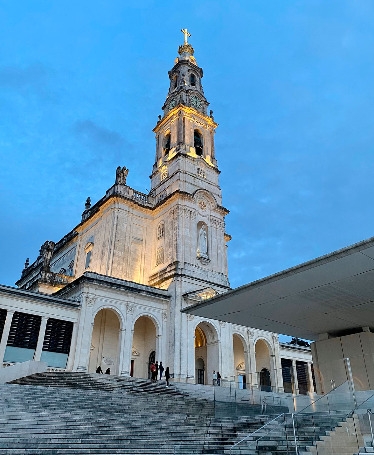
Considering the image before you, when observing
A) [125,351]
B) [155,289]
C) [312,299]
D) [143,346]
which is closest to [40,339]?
[125,351]

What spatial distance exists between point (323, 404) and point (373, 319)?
26.5ft

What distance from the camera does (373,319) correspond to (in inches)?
800

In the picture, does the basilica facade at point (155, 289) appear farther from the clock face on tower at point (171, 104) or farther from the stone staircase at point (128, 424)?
the stone staircase at point (128, 424)

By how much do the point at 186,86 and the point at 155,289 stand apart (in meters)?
27.3

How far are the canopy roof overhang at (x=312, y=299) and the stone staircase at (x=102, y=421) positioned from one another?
4711mm

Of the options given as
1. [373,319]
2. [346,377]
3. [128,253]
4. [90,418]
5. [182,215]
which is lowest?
[90,418]


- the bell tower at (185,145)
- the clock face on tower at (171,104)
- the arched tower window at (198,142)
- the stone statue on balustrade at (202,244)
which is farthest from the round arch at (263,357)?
the clock face on tower at (171,104)

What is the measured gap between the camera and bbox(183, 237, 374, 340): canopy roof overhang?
1478 centimetres

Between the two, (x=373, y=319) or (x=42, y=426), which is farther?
(x=373, y=319)

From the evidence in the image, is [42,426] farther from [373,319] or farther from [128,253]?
[128,253]

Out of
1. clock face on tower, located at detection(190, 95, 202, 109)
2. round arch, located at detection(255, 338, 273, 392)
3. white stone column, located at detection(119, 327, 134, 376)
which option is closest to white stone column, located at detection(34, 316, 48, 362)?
white stone column, located at detection(119, 327, 134, 376)

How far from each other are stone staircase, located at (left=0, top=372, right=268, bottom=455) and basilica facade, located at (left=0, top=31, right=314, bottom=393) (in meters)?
7.83

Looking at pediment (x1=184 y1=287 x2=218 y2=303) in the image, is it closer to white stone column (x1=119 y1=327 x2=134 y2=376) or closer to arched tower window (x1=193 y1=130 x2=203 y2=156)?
white stone column (x1=119 y1=327 x2=134 y2=376)

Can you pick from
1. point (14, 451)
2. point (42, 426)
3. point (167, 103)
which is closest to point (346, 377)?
point (42, 426)
